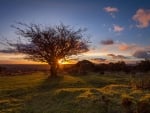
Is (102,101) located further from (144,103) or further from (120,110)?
(144,103)

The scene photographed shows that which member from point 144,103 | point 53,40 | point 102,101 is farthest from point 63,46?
point 144,103

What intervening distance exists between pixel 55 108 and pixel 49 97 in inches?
149

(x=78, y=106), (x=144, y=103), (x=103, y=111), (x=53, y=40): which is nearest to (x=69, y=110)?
(x=78, y=106)

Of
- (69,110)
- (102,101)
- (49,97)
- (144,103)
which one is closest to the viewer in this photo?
(144,103)

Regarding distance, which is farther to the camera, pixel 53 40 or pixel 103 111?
pixel 53 40

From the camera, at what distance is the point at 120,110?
50.4 feet

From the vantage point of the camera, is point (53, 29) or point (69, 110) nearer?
point (69, 110)

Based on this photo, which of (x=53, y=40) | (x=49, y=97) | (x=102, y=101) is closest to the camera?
(x=102, y=101)

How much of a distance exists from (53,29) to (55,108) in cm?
2676

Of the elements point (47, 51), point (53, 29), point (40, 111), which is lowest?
point (40, 111)

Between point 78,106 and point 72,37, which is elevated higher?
point 72,37

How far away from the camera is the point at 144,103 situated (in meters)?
14.8

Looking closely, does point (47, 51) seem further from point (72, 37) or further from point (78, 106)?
point (78, 106)

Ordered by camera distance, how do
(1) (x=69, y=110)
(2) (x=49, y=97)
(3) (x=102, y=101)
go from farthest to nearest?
(2) (x=49, y=97)
(3) (x=102, y=101)
(1) (x=69, y=110)
